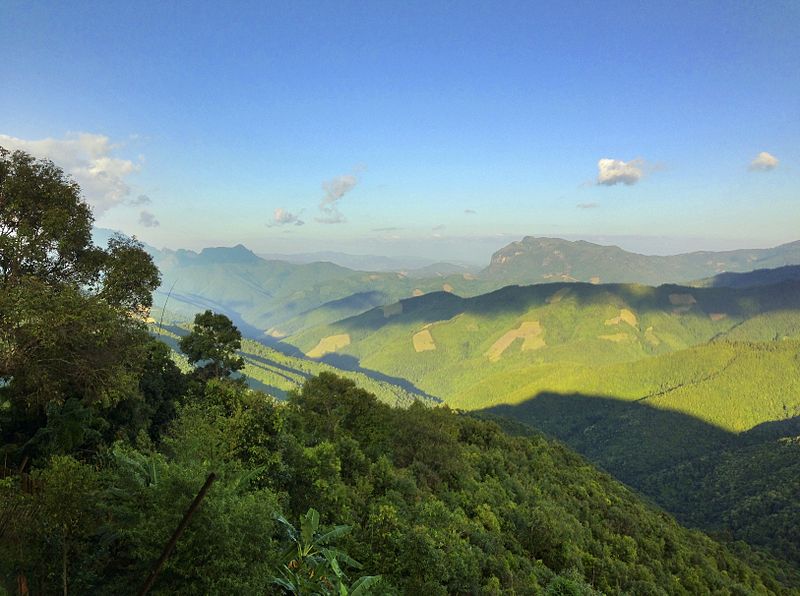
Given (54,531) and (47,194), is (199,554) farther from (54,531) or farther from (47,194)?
(47,194)

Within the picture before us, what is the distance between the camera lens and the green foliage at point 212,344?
→ 45500mm

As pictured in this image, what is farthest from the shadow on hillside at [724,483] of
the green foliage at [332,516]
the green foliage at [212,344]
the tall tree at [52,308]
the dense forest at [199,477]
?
the tall tree at [52,308]

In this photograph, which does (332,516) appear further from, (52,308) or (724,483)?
(724,483)

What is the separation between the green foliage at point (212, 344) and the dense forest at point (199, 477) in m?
0.22

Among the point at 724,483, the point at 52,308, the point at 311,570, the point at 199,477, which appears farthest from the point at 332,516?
the point at 724,483

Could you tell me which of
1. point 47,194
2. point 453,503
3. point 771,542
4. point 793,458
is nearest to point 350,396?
point 453,503

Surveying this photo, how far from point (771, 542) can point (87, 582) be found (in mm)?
164225

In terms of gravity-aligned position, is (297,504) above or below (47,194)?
below

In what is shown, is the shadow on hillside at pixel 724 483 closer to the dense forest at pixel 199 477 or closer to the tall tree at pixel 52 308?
the dense forest at pixel 199 477

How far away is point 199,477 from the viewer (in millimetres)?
10430

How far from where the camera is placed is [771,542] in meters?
116

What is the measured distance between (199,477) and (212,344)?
38478 millimetres

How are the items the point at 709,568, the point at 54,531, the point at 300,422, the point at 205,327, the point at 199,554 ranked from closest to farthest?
the point at 199,554 < the point at 54,531 < the point at 300,422 < the point at 205,327 < the point at 709,568

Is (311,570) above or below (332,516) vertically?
above
